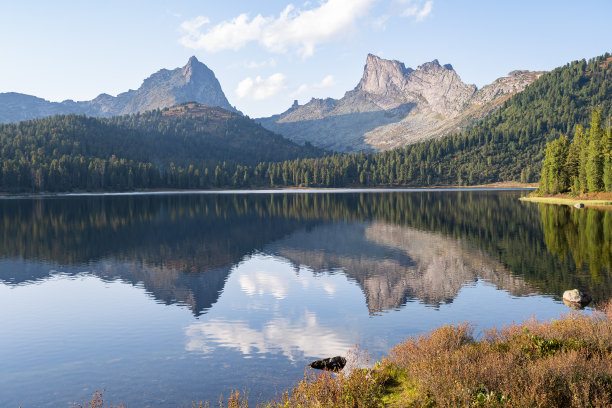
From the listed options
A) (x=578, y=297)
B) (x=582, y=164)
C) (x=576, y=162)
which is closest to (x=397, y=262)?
(x=578, y=297)

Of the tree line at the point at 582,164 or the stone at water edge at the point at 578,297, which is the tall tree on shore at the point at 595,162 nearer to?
the tree line at the point at 582,164

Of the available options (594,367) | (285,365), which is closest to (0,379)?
(285,365)

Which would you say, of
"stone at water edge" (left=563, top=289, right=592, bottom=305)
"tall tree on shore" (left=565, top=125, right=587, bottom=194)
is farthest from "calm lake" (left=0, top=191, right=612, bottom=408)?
"tall tree on shore" (left=565, top=125, right=587, bottom=194)

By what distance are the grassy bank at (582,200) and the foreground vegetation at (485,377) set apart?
107 metres

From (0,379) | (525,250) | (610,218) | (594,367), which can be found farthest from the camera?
(610,218)

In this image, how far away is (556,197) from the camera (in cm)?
14338

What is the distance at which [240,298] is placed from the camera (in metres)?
35.4

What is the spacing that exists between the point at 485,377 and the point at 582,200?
135m

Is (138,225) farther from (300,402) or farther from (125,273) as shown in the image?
(300,402)

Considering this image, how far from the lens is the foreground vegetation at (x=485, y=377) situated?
502 inches

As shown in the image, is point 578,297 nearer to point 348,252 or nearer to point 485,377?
point 485,377

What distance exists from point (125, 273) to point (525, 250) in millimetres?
46287

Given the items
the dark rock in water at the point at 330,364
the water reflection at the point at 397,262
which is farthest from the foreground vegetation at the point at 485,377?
the water reflection at the point at 397,262

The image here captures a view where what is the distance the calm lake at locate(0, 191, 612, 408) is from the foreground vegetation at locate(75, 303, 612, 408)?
3.86m
